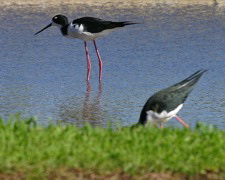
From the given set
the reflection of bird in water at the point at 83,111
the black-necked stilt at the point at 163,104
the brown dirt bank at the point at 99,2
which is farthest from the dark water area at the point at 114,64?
the black-necked stilt at the point at 163,104

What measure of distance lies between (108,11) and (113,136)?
1165 centimetres

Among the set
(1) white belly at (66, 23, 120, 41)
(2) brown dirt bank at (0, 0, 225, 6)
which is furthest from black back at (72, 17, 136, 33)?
(2) brown dirt bank at (0, 0, 225, 6)

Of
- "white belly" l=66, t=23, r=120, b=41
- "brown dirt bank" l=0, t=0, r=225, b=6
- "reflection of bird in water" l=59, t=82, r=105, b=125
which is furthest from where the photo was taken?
"brown dirt bank" l=0, t=0, r=225, b=6

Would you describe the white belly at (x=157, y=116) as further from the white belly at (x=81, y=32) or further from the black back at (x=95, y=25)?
the white belly at (x=81, y=32)

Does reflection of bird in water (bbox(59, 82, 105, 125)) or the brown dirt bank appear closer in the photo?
reflection of bird in water (bbox(59, 82, 105, 125))

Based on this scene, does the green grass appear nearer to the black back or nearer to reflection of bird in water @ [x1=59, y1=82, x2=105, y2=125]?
reflection of bird in water @ [x1=59, y1=82, x2=105, y2=125]

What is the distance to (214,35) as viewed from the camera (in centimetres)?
1442

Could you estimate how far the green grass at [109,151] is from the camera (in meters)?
5.18

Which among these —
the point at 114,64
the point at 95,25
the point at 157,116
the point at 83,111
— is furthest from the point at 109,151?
the point at 95,25

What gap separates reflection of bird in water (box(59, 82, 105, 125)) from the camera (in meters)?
8.82

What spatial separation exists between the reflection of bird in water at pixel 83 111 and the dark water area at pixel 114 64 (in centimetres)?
1

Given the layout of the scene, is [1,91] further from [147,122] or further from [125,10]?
[125,10]

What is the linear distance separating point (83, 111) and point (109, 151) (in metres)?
3.97

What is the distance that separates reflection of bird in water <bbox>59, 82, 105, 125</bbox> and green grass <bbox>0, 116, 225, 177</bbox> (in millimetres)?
2892
